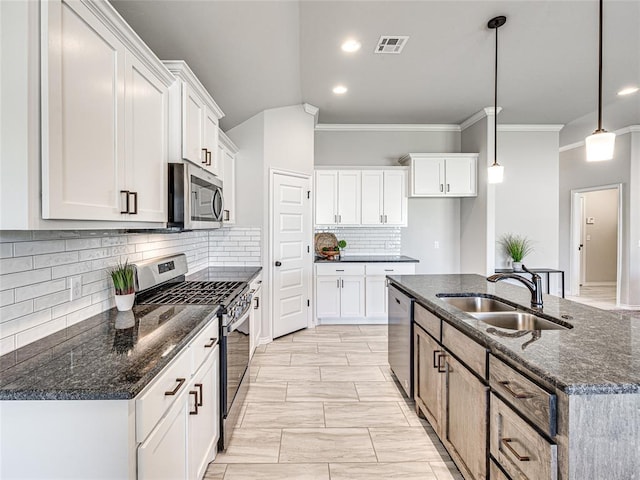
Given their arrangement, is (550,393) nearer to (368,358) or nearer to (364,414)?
(364,414)

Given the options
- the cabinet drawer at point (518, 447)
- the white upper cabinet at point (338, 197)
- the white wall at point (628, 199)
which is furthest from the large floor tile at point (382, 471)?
the white wall at point (628, 199)

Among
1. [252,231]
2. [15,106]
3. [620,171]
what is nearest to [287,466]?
[15,106]

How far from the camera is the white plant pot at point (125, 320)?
5.57 ft

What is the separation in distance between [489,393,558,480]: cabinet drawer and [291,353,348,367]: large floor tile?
2.23 meters

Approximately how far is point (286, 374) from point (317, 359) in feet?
1.56

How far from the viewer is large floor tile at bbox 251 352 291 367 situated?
360cm

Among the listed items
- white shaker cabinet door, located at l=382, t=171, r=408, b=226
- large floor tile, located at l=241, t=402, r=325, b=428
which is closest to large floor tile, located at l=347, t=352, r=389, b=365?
large floor tile, located at l=241, t=402, r=325, b=428

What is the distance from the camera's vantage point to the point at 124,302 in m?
1.95

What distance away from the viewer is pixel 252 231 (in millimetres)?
4262

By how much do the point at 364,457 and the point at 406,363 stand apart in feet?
2.67

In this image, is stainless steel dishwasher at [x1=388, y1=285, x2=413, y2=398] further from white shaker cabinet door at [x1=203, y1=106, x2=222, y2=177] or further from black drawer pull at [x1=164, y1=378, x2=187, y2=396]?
white shaker cabinet door at [x1=203, y1=106, x2=222, y2=177]

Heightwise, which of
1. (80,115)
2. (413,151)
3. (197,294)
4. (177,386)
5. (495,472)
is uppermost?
(413,151)

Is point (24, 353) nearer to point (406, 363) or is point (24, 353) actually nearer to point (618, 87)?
point (406, 363)

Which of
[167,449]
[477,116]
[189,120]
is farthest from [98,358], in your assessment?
[477,116]
